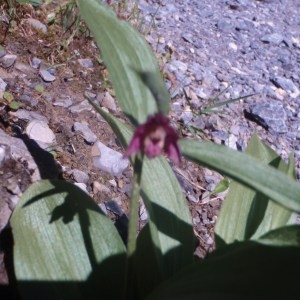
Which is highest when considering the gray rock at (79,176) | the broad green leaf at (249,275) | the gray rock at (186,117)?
the broad green leaf at (249,275)

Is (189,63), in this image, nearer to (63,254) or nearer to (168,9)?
(168,9)

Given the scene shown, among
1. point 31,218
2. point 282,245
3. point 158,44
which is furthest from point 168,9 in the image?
point 282,245

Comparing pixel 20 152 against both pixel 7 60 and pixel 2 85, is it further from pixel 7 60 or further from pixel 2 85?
pixel 7 60

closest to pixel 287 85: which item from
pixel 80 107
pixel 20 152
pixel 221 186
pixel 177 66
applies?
pixel 177 66

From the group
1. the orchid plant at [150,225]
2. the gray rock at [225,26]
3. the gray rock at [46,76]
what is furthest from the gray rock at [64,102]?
the gray rock at [225,26]

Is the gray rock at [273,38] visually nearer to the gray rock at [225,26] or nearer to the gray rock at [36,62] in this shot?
the gray rock at [225,26]
